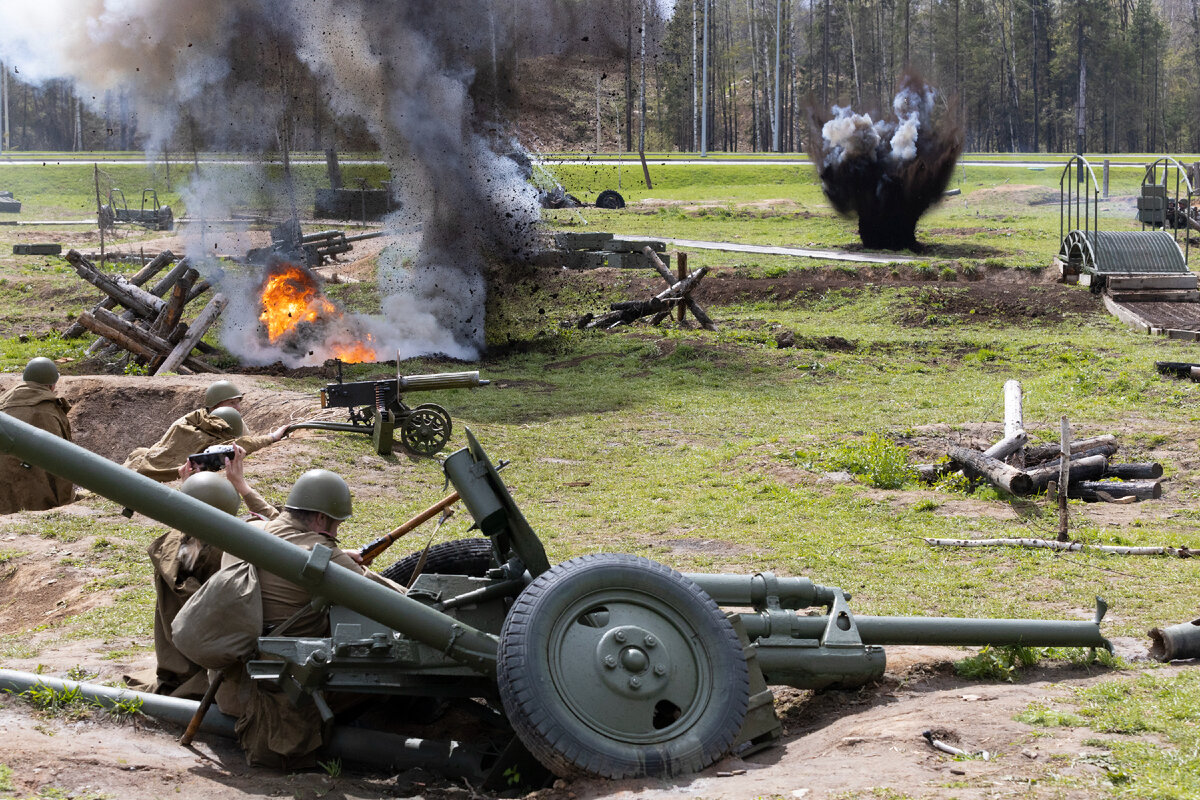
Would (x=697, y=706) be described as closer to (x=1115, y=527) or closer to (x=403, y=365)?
(x=1115, y=527)

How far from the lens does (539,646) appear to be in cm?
546

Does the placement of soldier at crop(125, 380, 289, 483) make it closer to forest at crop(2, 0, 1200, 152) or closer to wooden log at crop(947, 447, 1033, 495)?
wooden log at crop(947, 447, 1033, 495)

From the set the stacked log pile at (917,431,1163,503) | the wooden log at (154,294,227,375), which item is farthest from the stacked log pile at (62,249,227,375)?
the stacked log pile at (917,431,1163,503)

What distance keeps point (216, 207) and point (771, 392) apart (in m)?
10.8

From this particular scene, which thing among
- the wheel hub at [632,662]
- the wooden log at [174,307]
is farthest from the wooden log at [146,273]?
the wheel hub at [632,662]

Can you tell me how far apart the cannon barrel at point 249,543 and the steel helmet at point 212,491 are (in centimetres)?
85

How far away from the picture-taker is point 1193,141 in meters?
68.2

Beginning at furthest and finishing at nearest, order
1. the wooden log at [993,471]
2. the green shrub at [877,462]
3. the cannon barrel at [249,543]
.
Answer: the green shrub at [877,462] → the wooden log at [993,471] → the cannon barrel at [249,543]

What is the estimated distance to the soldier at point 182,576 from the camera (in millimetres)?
6406

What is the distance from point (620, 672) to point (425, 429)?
7.69 m

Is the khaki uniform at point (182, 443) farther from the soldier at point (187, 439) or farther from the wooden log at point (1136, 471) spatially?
the wooden log at point (1136, 471)

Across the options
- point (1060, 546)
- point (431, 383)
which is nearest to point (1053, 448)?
point (1060, 546)

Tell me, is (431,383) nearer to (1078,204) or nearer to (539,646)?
(539,646)

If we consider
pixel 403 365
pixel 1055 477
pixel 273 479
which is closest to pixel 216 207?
pixel 403 365
